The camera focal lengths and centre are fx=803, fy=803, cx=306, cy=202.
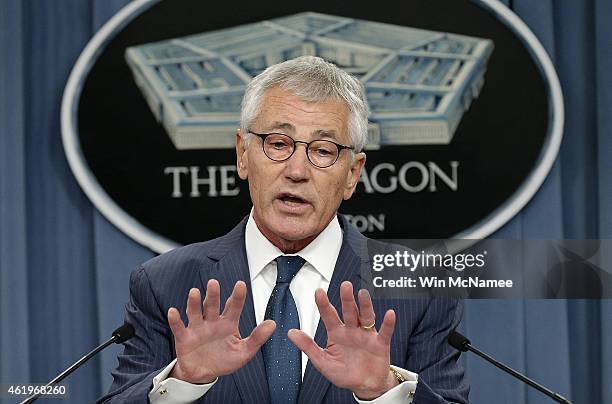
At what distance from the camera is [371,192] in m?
2.67

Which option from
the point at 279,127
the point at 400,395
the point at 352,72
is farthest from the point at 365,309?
the point at 352,72

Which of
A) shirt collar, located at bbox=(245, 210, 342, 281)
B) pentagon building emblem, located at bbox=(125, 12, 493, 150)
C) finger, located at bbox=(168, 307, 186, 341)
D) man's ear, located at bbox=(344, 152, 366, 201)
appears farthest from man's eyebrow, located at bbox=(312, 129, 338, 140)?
pentagon building emblem, located at bbox=(125, 12, 493, 150)

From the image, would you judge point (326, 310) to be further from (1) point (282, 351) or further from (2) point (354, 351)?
(1) point (282, 351)

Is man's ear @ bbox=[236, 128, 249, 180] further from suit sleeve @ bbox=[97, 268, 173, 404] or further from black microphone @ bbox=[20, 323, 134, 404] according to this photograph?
black microphone @ bbox=[20, 323, 134, 404]

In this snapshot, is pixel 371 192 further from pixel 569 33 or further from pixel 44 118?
pixel 44 118

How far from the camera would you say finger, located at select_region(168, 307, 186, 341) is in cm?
145

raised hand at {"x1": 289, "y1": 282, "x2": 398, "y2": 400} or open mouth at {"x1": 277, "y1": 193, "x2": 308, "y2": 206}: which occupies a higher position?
open mouth at {"x1": 277, "y1": 193, "x2": 308, "y2": 206}

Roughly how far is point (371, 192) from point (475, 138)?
389mm

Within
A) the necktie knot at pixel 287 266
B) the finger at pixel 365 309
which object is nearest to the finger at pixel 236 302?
the finger at pixel 365 309

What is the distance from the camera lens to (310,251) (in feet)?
6.21

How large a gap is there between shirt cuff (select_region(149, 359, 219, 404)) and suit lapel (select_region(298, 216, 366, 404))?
248mm

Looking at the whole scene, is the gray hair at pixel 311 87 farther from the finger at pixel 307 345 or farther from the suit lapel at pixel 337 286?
the finger at pixel 307 345

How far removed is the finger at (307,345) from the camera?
1.45 m

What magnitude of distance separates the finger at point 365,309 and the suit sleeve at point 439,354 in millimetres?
280
